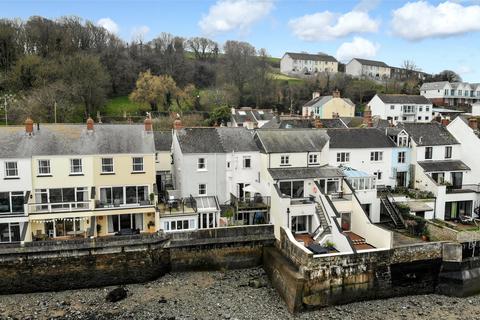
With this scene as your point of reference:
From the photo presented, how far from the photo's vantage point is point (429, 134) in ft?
111

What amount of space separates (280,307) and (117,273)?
969 centimetres

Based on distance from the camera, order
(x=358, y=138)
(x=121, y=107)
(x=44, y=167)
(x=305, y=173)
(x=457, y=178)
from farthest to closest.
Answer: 1. (x=121, y=107)
2. (x=358, y=138)
3. (x=457, y=178)
4. (x=305, y=173)
5. (x=44, y=167)

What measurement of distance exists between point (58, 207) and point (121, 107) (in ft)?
142

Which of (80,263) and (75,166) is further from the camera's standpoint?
(75,166)

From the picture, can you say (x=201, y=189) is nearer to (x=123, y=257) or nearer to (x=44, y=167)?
(x=123, y=257)

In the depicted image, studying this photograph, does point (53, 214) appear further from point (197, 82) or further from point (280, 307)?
point (197, 82)

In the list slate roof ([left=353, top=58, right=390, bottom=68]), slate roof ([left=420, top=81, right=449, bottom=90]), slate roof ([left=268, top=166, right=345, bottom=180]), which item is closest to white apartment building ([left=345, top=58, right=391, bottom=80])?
slate roof ([left=353, top=58, right=390, bottom=68])

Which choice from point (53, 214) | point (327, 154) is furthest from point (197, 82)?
point (53, 214)

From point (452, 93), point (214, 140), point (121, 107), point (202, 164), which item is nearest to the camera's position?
point (202, 164)

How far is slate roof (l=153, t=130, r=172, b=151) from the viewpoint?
1392 inches

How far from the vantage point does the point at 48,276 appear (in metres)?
22.3

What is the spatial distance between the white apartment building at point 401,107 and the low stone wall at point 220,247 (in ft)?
152

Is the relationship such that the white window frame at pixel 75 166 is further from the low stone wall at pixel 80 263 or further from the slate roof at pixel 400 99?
the slate roof at pixel 400 99

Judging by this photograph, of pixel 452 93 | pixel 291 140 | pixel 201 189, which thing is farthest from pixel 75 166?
pixel 452 93
